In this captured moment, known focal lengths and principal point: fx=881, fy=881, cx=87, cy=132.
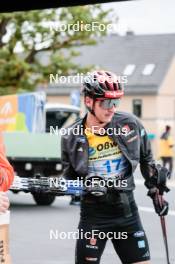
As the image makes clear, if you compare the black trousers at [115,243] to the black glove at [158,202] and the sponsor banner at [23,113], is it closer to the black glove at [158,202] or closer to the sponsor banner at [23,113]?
the black glove at [158,202]

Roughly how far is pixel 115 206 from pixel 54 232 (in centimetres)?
365

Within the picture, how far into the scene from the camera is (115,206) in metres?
3.96

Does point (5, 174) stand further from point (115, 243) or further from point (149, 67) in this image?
point (149, 67)

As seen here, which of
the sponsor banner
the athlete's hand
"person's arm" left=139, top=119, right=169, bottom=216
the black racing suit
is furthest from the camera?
the sponsor banner

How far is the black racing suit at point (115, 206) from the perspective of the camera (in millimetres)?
3959

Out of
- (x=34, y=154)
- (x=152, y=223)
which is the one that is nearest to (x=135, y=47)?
(x=34, y=154)

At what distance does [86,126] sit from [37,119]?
967cm

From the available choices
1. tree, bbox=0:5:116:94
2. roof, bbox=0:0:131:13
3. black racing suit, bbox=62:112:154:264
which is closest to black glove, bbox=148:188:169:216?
black racing suit, bbox=62:112:154:264

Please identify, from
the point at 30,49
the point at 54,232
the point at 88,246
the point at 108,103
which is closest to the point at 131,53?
the point at 30,49

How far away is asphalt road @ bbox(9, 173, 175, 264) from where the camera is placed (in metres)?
7.23

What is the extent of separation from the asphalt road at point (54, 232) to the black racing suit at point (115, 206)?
4.55ft

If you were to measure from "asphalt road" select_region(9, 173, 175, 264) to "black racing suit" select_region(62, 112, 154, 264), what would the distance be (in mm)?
1386

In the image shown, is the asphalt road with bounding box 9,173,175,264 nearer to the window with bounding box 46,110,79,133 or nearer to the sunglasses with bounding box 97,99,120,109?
the sunglasses with bounding box 97,99,120,109

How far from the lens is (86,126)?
13.3 feet
